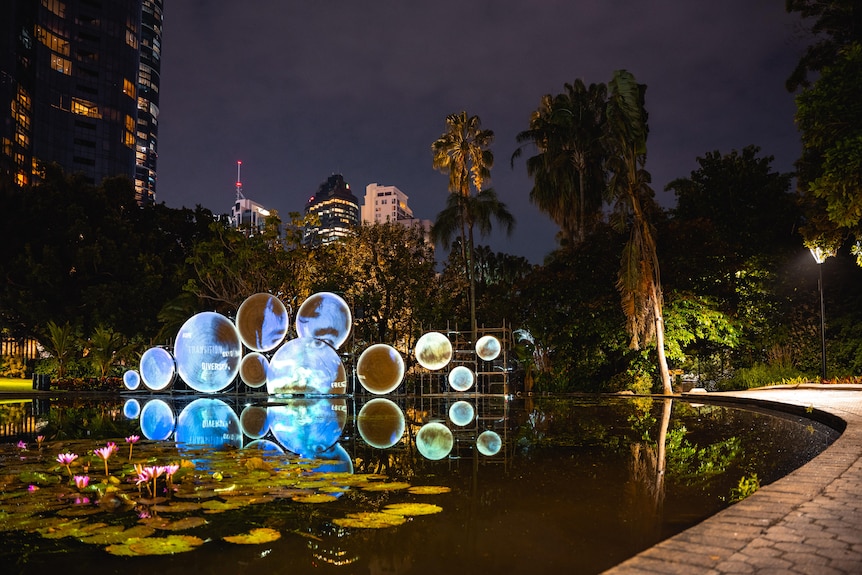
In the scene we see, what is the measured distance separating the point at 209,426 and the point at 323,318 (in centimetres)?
696

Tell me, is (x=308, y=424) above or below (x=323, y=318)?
below

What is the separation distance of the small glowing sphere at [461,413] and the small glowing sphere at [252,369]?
6196 millimetres

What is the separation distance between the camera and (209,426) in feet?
42.2

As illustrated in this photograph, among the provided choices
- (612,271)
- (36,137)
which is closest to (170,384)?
(612,271)

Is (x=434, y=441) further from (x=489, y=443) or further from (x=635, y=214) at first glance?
(x=635, y=214)

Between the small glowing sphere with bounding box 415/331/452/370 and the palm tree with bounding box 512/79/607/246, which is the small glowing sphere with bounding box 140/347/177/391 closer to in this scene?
the small glowing sphere with bounding box 415/331/452/370

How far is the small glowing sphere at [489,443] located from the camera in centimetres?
919

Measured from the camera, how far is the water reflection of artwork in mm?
9891

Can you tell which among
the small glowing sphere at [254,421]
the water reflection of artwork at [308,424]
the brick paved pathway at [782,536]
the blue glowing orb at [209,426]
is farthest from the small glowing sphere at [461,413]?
the brick paved pathway at [782,536]

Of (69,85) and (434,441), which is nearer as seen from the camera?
(434,441)

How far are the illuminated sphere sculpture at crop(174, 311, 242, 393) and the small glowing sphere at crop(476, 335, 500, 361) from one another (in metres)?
7.79

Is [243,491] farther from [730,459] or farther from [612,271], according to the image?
[612,271]

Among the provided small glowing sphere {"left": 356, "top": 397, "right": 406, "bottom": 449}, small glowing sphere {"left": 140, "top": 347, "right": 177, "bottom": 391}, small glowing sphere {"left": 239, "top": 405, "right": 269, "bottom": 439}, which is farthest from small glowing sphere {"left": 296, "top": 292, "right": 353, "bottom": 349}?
small glowing sphere {"left": 140, "top": 347, "right": 177, "bottom": 391}

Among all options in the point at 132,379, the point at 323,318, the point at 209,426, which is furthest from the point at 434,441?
the point at 132,379
